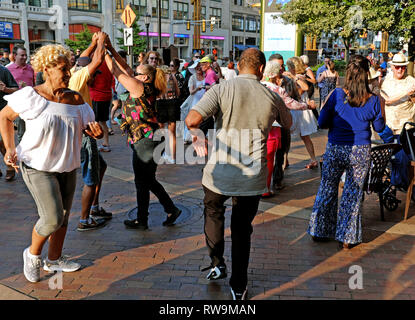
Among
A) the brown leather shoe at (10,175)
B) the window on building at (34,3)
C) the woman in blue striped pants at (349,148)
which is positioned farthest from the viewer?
the window on building at (34,3)

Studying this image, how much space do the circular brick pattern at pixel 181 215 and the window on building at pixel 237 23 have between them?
234ft

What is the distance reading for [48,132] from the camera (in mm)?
3324

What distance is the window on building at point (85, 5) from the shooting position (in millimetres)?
46100

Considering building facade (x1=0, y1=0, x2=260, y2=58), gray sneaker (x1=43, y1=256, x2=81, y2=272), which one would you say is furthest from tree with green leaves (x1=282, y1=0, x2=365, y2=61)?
building facade (x1=0, y1=0, x2=260, y2=58)

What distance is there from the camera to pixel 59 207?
11.3 ft

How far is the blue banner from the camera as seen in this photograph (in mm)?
37844

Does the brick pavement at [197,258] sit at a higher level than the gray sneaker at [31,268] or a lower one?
lower

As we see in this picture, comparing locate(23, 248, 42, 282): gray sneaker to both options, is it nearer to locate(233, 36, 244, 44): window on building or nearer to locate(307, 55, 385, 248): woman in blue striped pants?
locate(307, 55, 385, 248): woman in blue striped pants

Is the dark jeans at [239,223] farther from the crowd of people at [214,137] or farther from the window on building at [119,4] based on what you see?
the window on building at [119,4]

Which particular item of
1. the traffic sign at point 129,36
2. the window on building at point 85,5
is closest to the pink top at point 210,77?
the traffic sign at point 129,36

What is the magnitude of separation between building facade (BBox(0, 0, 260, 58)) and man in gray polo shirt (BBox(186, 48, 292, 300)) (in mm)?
38768

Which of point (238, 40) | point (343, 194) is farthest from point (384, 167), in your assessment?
point (238, 40)

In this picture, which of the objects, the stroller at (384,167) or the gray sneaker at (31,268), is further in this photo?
the stroller at (384,167)

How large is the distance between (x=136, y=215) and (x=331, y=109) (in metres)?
2.63
